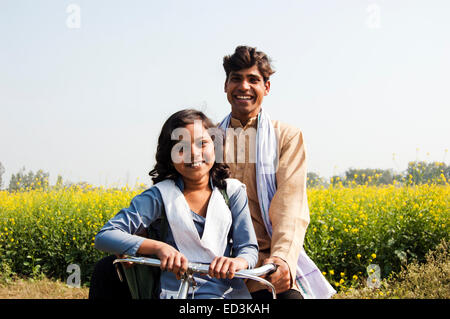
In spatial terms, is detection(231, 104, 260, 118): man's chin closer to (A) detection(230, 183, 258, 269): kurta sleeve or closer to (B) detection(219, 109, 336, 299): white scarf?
(B) detection(219, 109, 336, 299): white scarf

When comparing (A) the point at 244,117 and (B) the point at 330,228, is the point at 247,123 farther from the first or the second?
(B) the point at 330,228

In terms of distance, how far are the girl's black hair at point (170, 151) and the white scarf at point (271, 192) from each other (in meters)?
0.45

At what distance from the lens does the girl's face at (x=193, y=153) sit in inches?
86.3

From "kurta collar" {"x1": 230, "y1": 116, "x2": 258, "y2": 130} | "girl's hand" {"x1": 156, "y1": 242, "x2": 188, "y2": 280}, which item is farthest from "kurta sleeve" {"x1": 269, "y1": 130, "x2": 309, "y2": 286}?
"girl's hand" {"x1": 156, "y1": 242, "x2": 188, "y2": 280}

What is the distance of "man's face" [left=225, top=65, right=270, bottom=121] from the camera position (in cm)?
301

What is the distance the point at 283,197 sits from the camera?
272 centimetres

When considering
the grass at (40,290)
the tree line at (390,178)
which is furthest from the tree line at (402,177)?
the grass at (40,290)

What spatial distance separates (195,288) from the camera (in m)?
2.03

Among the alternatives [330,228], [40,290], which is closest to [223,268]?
[330,228]

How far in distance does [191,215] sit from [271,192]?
0.78 meters

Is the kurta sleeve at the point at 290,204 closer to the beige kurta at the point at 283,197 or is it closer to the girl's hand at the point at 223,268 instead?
the beige kurta at the point at 283,197

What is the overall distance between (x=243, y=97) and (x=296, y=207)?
Result: 81 centimetres
